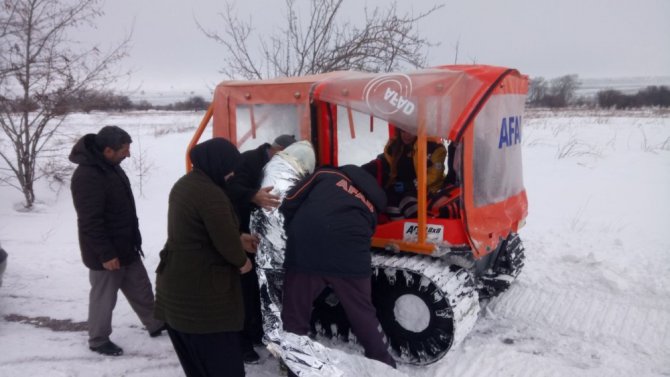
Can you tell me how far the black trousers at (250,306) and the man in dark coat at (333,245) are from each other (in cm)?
52

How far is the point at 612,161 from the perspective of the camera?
39.3 feet

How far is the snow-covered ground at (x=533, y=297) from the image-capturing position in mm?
3861

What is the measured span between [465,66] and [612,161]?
985 cm

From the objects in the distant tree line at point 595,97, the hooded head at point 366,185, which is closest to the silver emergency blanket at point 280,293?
the hooded head at point 366,185

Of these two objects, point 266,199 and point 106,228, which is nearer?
point 266,199

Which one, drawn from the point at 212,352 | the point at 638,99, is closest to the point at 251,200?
the point at 212,352

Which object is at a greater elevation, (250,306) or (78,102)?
(78,102)

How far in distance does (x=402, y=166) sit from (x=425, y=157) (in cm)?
117

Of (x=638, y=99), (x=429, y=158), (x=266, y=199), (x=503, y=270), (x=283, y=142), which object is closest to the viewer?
(x=266, y=199)

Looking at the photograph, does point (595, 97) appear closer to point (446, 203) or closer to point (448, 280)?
point (446, 203)

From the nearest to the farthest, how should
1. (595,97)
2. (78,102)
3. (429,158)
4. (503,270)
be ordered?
(429,158), (503,270), (78,102), (595,97)

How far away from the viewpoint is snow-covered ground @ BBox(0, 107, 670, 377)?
3.86 meters

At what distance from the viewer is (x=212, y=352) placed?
2.94 meters

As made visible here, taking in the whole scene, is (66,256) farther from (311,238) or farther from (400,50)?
(400,50)
